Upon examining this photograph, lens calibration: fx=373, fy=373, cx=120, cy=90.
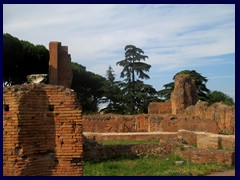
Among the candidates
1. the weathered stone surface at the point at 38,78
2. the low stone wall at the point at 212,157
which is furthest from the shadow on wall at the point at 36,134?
the low stone wall at the point at 212,157

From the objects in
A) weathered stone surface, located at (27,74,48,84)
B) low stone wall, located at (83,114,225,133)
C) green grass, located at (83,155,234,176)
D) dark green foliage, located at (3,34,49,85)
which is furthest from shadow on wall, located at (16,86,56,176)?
dark green foliage, located at (3,34,49,85)

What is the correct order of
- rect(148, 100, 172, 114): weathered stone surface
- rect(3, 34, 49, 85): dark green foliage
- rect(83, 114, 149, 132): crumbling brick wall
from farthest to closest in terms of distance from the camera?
rect(3, 34, 49, 85): dark green foliage
rect(148, 100, 172, 114): weathered stone surface
rect(83, 114, 149, 132): crumbling brick wall

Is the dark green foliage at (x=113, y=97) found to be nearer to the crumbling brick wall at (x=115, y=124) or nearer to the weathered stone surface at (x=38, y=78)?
the crumbling brick wall at (x=115, y=124)

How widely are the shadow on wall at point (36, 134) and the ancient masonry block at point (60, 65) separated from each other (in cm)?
882

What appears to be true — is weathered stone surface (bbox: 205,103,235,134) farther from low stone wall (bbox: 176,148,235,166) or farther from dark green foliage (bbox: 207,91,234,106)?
dark green foliage (bbox: 207,91,234,106)

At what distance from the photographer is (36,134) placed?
6.96m

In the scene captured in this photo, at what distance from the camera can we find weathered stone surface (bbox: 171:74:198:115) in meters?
29.6

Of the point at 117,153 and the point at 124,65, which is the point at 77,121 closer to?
the point at 117,153

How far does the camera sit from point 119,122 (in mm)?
24188

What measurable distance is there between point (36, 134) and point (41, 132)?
0.10m

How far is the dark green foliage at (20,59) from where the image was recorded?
31328 millimetres

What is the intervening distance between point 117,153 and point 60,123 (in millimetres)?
5297

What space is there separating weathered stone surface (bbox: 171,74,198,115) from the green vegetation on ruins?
8.17 meters

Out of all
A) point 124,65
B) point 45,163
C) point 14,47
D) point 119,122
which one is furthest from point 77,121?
point 124,65
